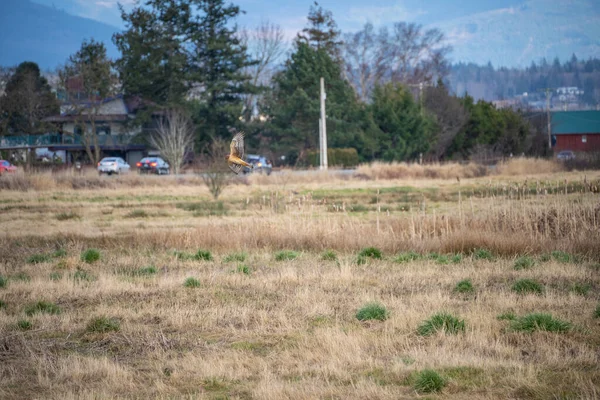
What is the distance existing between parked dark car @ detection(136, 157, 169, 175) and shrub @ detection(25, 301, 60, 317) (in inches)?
1761

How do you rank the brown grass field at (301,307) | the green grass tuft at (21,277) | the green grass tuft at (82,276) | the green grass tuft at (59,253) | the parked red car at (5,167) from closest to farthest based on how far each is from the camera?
the brown grass field at (301,307)
the green grass tuft at (82,276)
the green grass tuft at (21,277)
the green grass tuft at (59,253)
the parked red car at (5,167)

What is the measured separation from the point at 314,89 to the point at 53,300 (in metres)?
52.3

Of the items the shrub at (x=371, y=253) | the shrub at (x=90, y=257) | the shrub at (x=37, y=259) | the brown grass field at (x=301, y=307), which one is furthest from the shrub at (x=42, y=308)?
the shrub at (x=371, y=253)

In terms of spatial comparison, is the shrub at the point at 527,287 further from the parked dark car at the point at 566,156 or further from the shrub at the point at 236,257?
the parked dark car at the point at 566,156

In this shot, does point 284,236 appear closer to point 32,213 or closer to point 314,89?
point 32,213

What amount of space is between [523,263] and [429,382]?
7.90 m

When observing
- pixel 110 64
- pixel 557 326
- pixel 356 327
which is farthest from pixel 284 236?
pixel 110 64

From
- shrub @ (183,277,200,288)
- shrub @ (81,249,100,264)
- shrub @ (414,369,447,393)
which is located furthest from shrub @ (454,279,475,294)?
shrub @ (81,249,100,264)

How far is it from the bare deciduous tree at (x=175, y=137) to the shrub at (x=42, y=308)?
39310 millimetres

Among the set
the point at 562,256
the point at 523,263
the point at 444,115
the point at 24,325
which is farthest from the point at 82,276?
→ the point at 444,115

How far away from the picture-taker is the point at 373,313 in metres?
10.5

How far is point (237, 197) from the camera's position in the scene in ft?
107

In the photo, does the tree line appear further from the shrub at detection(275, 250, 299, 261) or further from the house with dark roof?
the shrub at detection(275, 250, 299, 261)

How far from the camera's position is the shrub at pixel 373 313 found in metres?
10.4
